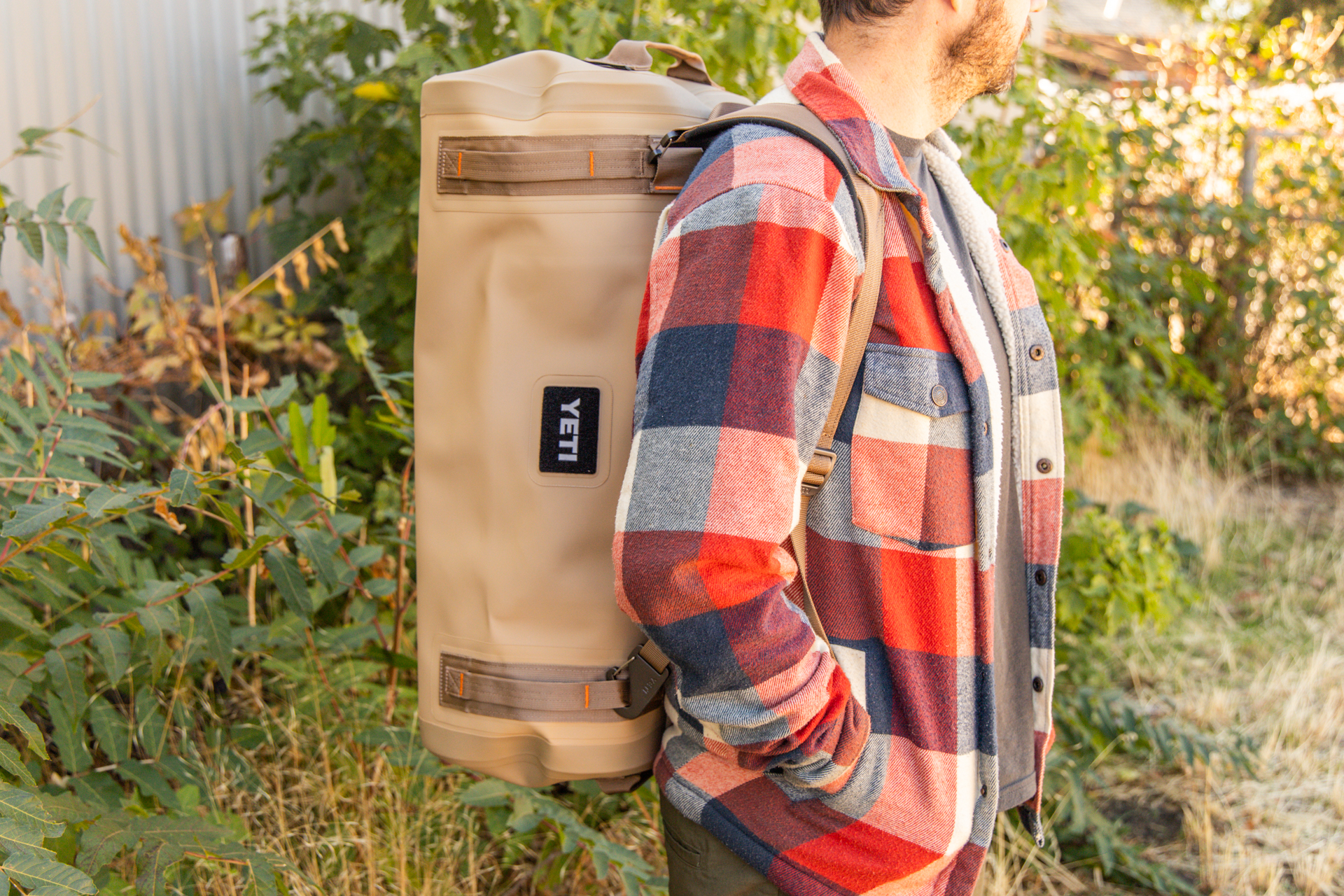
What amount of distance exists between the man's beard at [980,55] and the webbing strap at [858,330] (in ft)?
1.06

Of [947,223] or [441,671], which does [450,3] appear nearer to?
[947,223]

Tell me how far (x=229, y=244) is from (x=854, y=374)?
269 cm

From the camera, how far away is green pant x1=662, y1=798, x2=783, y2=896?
119 centimetres

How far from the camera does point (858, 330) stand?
105 cm

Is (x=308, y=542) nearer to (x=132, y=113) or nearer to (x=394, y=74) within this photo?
(x=394, y=74)

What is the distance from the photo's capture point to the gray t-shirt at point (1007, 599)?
1.32 m

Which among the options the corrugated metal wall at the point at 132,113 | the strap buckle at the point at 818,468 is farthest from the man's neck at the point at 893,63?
the corrugated metal wall at the point at 132,113

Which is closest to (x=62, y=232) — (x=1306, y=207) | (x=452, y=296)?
(x=452, y=296)

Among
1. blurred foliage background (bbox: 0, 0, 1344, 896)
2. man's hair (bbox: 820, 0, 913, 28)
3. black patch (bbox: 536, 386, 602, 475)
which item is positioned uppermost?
man's hair (bbox: 820, 0, 913, 28)

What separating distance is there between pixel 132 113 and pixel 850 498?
2.84 m

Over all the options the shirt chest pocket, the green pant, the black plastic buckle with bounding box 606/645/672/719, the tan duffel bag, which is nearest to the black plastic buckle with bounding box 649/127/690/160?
the tan duffel bag

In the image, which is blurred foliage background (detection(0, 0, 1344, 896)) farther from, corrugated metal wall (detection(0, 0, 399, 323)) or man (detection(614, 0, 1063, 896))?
man (detection(614, 0, 1063, 896))

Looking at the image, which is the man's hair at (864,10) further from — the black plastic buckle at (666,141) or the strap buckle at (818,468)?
the strap buckle at (818,468)

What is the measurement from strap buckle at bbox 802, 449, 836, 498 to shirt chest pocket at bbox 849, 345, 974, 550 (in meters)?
0.04
